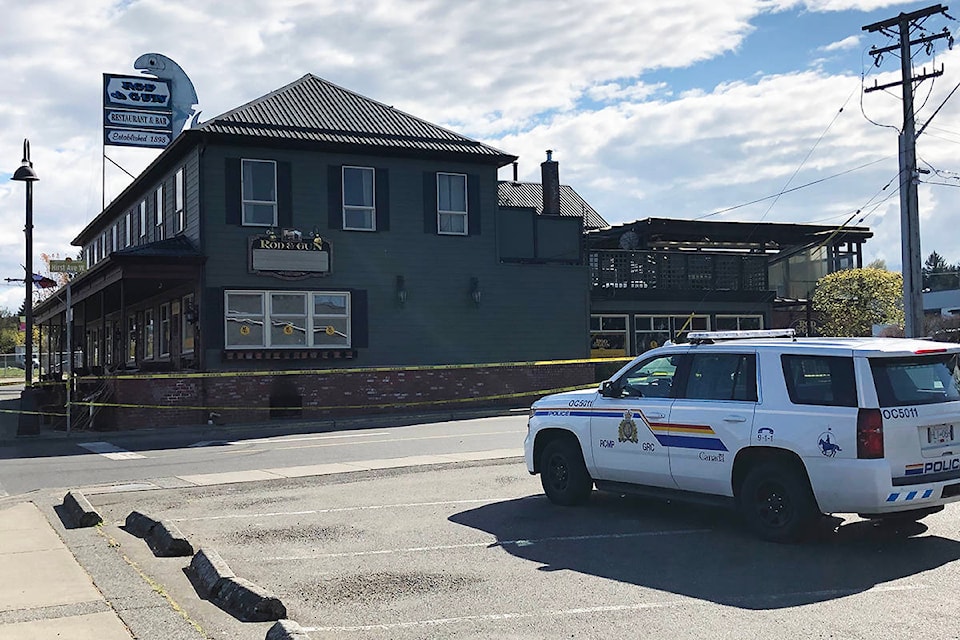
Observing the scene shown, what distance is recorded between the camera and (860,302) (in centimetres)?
3644

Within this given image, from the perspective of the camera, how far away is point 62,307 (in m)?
34.8

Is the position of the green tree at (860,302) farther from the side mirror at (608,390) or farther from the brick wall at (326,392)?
the side mirror at (608,390)

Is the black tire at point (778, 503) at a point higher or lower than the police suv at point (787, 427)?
lower

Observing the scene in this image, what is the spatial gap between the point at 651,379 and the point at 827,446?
2.16 meters

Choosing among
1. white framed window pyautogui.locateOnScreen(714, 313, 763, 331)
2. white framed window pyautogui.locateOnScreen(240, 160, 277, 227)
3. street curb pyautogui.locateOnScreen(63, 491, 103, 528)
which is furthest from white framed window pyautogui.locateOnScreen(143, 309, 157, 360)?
street curb pyautogui.locateOnScreen(63, 491, 103, 528)

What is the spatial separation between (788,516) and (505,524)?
9.23ft

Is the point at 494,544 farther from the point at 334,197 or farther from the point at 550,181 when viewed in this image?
the point at 550,181

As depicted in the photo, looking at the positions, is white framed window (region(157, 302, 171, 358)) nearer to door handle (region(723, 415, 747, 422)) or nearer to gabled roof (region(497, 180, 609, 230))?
gabled roof (region(497, 180, 609, 230))

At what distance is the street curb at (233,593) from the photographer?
22.4 feet

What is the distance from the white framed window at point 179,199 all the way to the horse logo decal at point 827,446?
22.5 meters

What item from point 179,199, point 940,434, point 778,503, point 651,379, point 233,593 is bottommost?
point 233,593

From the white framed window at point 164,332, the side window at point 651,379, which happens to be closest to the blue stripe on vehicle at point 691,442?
the side window at point 651,379

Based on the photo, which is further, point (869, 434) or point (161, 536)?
point (161, 536)

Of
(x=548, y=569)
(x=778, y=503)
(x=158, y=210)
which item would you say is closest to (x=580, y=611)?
(x=548, y=569)
